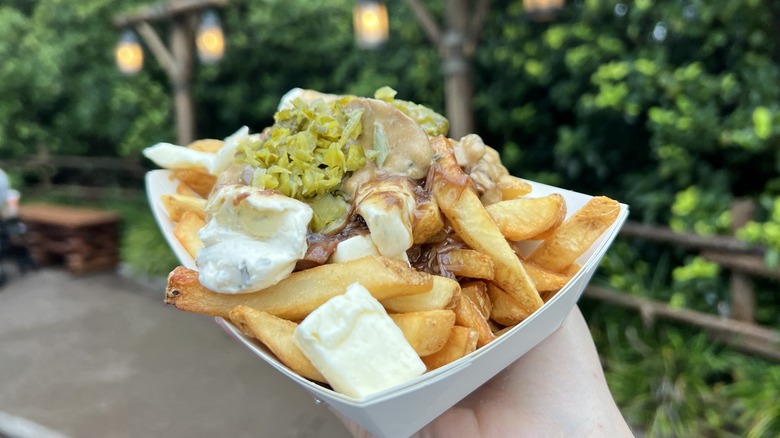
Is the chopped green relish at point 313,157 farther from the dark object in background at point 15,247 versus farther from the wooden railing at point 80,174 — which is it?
the wooden railing at point 80,174

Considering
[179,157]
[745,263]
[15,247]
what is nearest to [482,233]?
[179,157]

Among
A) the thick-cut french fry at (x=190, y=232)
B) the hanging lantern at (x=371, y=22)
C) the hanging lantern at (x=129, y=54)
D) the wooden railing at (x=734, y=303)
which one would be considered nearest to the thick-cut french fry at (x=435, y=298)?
the thick-cut french fry at (x=190, y=232)

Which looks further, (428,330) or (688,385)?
(688,385)

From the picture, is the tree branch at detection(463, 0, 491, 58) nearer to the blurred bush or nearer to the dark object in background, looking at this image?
the blurred bush

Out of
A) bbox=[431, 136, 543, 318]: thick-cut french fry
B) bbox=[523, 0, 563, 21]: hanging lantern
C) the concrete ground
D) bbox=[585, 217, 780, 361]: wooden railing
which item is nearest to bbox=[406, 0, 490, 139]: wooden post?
bbox=[523, 0, 563, 21]: hanging lantern

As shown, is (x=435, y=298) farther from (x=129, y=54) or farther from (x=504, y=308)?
(x=129, y=54)

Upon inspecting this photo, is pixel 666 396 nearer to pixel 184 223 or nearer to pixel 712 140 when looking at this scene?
pixel 712 140

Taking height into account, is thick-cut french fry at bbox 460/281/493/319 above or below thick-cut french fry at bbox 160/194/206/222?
below

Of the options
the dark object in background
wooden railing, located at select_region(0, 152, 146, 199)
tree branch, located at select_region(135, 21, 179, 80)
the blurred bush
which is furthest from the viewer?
wooden railing, located at select_region(0, 152, 146, 199)
